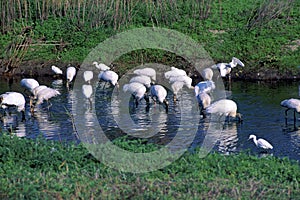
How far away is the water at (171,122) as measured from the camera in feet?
41.2

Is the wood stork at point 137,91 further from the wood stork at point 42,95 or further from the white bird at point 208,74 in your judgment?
the white bird at point 208,74

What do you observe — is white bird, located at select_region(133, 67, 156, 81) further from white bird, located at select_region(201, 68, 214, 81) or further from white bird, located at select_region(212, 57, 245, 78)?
white bird, located at select_region(212, 57, 245, 78)

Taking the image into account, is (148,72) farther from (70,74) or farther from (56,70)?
(56,70)

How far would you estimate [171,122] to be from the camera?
1420cm

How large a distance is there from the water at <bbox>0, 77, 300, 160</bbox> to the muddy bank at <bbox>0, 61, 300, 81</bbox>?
4.45ft

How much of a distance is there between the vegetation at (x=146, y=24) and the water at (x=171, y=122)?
3.27m

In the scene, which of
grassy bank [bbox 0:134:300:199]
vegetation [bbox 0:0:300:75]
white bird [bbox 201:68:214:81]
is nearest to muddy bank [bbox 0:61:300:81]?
vegetation [bbox 0:0:300:75]

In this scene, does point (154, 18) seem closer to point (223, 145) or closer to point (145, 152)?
point (223, 145)

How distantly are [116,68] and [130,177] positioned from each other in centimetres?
1208

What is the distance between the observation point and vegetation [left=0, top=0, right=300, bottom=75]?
2056cm

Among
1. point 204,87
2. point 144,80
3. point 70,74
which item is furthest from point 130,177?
point 70,74

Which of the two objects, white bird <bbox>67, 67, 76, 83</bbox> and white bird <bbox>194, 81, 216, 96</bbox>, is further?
white bird <bbox>67, 67, 76, 83</bbox>

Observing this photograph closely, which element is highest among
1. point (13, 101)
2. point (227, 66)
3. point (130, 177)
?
point (227, 66)

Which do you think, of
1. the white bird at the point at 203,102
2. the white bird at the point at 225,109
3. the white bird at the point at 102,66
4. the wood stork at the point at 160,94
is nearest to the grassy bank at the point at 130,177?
the white bird at the point at 225,109
